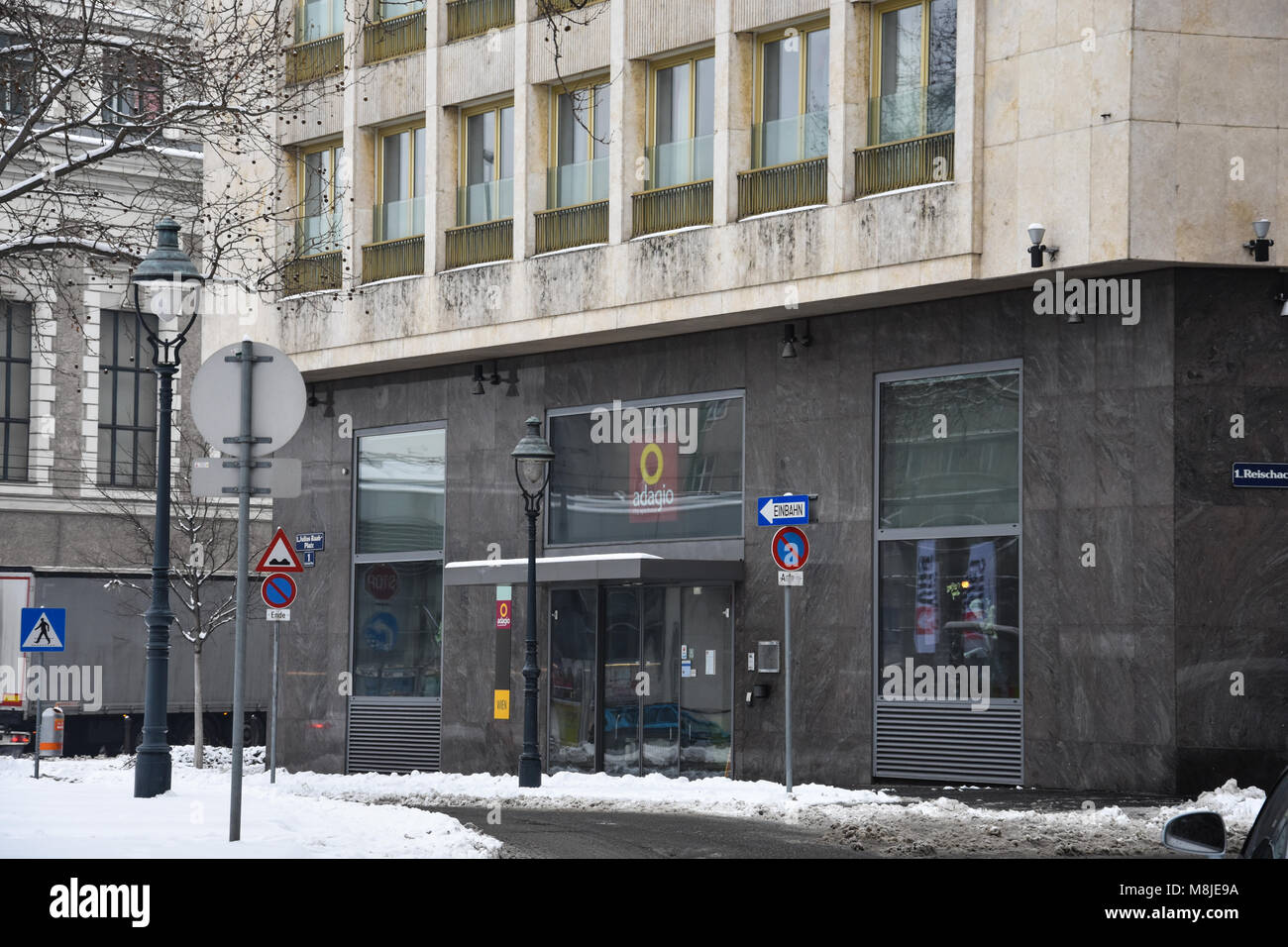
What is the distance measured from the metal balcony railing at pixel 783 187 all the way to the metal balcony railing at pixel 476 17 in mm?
5445

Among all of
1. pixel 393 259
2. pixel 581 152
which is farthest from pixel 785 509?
Answer: pixel 393 259

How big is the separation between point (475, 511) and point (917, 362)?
326 inches

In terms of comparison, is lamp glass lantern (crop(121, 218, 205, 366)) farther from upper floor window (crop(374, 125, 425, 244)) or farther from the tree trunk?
the tree trunk

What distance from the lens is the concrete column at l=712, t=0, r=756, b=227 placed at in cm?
2575

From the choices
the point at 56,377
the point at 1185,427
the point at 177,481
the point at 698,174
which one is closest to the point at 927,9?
the point at 698,174

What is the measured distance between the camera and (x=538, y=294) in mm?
28250

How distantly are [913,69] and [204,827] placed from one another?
41.7ft

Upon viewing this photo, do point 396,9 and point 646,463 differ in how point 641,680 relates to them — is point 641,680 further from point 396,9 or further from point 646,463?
point 396,9

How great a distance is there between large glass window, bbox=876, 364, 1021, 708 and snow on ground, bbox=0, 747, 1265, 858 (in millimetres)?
1464

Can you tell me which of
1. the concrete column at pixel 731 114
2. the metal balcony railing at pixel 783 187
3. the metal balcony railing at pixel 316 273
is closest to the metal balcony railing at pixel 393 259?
the metal balcony railing at pixel 316 273

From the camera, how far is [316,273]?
106 ft

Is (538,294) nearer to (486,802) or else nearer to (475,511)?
(475,511)

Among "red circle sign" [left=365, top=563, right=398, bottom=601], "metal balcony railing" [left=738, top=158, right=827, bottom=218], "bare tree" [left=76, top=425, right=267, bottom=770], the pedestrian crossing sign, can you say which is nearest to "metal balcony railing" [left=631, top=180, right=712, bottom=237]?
"metal balcony railing" [left=738, top=158, right=827, bottom=218]

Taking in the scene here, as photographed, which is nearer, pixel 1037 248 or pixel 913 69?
pixel 1037 248
